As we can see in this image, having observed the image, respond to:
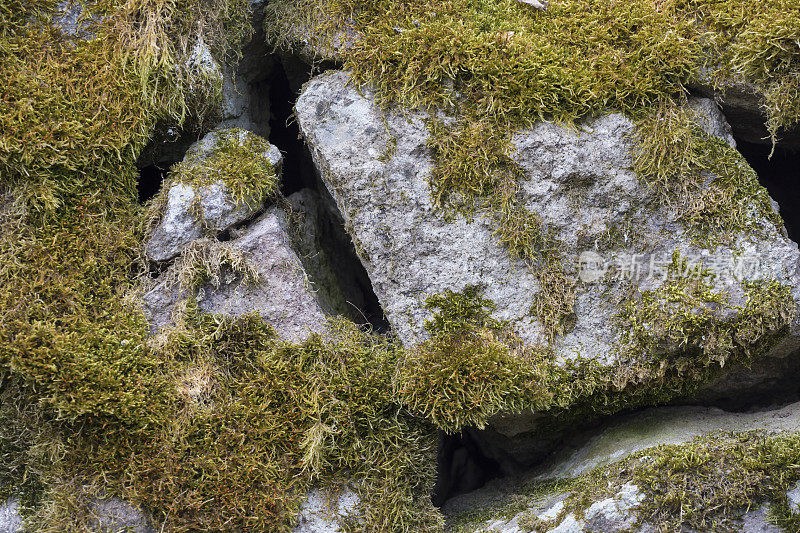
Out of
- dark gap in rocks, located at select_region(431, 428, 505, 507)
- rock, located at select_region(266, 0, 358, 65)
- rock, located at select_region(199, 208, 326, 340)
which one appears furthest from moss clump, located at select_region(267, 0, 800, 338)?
dark gap in rocks, located at select_region(431, 428, 505, 507)

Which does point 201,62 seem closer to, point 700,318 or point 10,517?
point 10,517

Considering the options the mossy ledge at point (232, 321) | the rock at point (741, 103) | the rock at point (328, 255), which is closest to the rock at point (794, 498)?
the mossy ledge at point (232, 321)

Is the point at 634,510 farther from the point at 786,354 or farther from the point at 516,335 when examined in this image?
the point at 786,354

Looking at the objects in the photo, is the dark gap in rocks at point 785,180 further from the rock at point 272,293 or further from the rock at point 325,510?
the rock at point 325,510

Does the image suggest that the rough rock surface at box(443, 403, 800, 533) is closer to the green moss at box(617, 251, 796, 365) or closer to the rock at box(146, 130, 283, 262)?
the green moss at box(617, 251, 796, 365)

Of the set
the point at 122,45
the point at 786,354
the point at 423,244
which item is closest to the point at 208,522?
the point at 423,244
